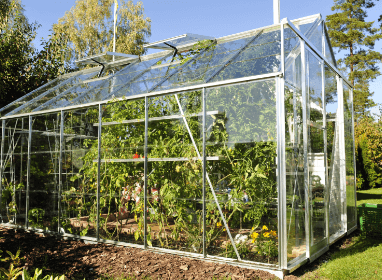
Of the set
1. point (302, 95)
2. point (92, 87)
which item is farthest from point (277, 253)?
point (92, 87)

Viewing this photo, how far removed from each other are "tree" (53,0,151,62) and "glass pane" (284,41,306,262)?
14.0 m

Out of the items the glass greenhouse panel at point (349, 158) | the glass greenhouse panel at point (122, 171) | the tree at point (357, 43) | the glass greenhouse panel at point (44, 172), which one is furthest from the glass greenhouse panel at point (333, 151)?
the tree at point (357, 43)

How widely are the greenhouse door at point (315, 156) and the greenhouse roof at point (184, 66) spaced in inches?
17.5

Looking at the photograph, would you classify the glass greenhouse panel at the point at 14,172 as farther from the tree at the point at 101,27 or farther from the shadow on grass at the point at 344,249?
the tree at the point at 101,27

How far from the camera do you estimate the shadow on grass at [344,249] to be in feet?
13.3

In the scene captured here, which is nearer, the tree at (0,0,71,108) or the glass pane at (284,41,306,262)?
the glass pane at (284,41,306,262)

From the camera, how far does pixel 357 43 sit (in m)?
20.9

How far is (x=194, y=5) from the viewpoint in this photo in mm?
12805

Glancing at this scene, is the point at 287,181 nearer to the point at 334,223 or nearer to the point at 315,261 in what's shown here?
the point at 315,261

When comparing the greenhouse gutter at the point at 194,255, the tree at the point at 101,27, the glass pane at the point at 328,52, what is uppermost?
the tree at the point at 101,27

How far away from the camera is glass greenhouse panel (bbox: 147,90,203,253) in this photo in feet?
14.4

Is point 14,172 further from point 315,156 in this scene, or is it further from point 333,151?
point 333,151

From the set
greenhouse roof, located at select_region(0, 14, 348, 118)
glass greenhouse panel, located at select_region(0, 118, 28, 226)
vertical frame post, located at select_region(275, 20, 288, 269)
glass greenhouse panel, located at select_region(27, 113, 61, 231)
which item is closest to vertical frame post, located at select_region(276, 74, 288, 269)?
vertical frame post, located at select_region(275, 20, 288, 269)

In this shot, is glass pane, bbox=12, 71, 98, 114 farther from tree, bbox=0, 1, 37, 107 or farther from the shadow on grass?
the shadow on grass
